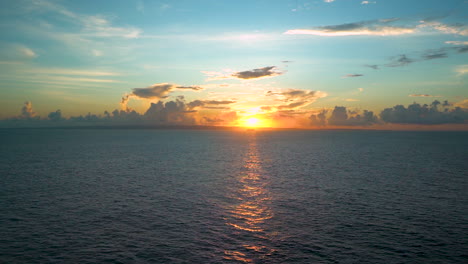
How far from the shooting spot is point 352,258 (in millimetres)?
31719

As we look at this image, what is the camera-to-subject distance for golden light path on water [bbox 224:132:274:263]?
109 ft

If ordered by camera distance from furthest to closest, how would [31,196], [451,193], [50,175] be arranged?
[50,175], [451,193], [31,196]

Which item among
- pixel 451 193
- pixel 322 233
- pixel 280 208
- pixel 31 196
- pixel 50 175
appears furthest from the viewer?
pixel 50 175

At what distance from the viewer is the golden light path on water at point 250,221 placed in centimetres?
3322

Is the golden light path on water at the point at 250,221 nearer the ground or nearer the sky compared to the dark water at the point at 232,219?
nearer the ground

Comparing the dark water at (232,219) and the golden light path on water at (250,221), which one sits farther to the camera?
the golden light path on water at (250,221)

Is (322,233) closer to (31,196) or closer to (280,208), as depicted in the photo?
(280,208)

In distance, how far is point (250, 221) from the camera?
145ft

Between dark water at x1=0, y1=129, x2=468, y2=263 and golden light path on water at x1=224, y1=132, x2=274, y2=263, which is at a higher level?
dark water at x1=0, y1=129, x2=468, y2=263

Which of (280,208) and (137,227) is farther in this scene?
(280,208)

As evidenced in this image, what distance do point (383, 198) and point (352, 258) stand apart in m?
30.1

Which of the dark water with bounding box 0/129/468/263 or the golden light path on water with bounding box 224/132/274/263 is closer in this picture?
the dark water with bounding box 0/129/468/263

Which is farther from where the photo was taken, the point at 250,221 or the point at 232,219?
the point at 232,219

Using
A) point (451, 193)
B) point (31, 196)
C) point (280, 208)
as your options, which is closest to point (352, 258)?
point (280, 208)
